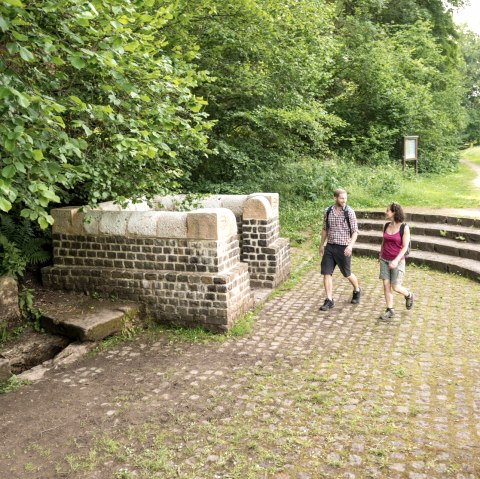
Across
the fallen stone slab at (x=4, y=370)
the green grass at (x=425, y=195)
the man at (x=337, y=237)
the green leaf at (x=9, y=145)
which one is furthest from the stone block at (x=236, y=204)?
the green grass at (x=425, y=195)

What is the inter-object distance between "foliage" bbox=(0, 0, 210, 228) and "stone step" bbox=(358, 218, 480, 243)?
6.08 m

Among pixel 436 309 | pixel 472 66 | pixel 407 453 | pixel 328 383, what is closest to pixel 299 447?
pixel 407 453

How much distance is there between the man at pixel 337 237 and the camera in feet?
24.9

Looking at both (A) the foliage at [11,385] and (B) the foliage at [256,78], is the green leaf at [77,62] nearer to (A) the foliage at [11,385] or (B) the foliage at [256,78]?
(A) the foliage at [11,385]

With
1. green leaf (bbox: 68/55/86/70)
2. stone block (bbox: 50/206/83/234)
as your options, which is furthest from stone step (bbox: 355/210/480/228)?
green leaf (bbox: 68/55/86/70)

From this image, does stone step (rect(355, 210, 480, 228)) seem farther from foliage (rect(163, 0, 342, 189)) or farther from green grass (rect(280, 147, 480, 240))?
foliage (rect(163, 0, 342, 189))

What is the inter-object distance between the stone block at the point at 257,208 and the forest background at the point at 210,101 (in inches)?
43.4

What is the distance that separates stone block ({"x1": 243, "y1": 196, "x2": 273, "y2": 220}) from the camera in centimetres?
825

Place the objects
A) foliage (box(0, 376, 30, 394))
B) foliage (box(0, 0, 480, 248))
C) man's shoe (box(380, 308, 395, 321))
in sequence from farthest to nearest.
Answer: man's shoe (box(380, 308, 395, 321))
foliage (box(0, 376, 30, 394))
foliage (box(0, 0, 480, 248))

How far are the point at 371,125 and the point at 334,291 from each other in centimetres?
1308

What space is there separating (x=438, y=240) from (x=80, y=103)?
860 cm

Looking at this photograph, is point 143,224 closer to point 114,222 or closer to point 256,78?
point 114,222

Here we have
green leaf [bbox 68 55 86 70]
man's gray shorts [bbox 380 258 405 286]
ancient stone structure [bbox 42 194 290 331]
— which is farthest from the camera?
man's gray shorts [bbox 380 258 405 286]

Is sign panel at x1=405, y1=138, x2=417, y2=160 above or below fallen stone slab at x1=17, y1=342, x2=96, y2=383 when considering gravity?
above
